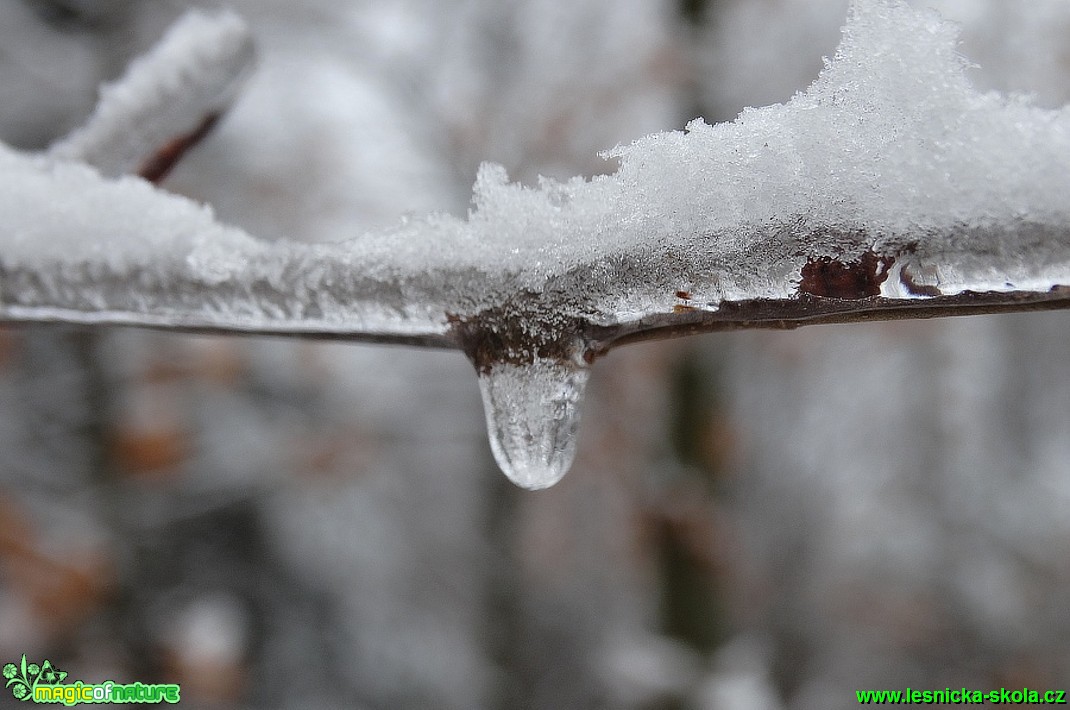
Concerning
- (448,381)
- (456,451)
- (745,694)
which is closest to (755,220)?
(745,694)

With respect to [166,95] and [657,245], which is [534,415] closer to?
[657,245]

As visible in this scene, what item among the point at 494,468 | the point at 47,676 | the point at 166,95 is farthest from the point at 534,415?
the point at 494,468

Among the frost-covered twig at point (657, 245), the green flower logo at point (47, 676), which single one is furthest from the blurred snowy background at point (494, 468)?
the frost-covered twig at point (657, 245)

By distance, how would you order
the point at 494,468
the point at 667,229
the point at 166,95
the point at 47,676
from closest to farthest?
the point at 667,229 → the point at 166,95 → the point at 47,676 → the point at 494,468

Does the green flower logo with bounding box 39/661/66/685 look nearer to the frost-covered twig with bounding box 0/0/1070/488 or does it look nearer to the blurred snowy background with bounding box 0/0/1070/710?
the blurred snowy background with bounding box 0/0/1070/710

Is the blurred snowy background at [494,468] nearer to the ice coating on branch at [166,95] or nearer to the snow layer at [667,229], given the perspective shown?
the ice coating on branch at [166,95]

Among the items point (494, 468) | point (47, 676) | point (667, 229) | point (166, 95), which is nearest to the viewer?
point (667, 229)

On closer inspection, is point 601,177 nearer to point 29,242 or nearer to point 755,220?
point 755,220
